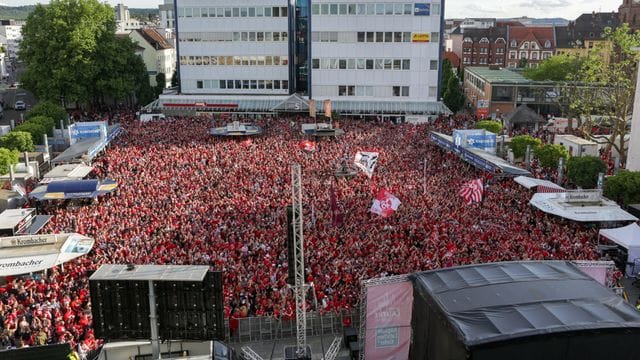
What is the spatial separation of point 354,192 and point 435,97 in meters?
29.2

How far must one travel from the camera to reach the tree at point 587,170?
1120 inches

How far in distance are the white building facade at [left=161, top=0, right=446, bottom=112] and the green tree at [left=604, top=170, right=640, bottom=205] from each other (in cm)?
2612

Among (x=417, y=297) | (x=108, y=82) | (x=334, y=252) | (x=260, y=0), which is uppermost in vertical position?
(x=260, y=0)

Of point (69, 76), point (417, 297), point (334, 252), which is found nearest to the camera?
point (417, 297)

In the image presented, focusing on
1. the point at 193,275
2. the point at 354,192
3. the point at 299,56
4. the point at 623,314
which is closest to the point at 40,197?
the point at 354,192

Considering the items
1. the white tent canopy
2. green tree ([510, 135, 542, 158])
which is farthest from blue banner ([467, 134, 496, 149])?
the white tent canopy

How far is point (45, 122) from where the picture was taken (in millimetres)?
41312

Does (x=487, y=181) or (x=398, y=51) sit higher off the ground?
(x=398, y=51)

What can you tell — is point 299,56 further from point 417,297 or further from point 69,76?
point 417,297

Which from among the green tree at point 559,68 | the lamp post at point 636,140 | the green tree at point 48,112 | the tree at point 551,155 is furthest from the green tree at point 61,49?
the green tree at point 559,68

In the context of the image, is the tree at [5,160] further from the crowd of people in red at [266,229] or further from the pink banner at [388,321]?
the pink banner at [388,321]

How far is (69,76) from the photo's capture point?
50.2m

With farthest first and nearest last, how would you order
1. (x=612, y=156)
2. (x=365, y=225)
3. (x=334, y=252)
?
(x=612, y=156), (x=365, y=225), (x=334, y=252)

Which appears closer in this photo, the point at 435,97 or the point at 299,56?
the point at 435,97
